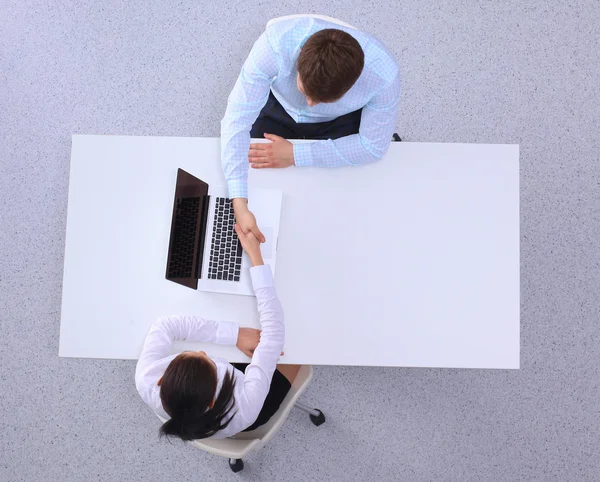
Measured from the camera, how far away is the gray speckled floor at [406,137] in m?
1.98

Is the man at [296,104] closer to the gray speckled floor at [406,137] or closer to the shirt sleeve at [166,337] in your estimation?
the shirt sleeve at [166,337]

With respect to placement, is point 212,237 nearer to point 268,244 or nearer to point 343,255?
point 268,244

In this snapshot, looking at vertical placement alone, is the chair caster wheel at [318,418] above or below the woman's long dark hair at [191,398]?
below

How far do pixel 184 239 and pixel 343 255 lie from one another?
440 mm

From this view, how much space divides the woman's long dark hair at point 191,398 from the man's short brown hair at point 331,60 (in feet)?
2.43

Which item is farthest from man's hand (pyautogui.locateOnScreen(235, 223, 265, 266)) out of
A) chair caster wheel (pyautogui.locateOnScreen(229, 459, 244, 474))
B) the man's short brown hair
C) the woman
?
chair caster wheel (pyautogui.locateOnScreen(229, 459, 244, 474))

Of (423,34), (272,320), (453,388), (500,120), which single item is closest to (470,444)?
(453,388)

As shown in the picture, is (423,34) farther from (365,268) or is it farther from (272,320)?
(272,320)

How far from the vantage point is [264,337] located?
130cm

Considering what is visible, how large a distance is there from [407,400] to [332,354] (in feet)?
2.64

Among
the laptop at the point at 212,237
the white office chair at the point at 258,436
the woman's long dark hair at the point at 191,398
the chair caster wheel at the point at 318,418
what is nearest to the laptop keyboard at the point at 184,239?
the laptop at the point at 212,237

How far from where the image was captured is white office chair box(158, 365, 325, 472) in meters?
1.32

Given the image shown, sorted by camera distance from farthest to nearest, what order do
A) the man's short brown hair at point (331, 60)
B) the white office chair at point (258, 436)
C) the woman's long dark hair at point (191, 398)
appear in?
the white office chair at point (258, 436), the woman's long dark hair at point (191, 398), the man's short brown hair at point (331, 60)

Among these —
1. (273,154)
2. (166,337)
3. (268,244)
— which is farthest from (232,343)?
(273,154)
